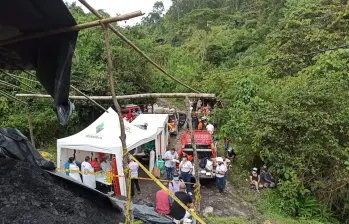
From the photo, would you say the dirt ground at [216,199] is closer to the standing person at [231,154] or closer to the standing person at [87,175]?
the standing person at [87,175]

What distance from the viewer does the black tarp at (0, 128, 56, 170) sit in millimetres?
5778

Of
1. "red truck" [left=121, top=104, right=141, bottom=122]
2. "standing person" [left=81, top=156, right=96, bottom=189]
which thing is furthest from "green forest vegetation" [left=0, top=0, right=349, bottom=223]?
"standing person" [left=81, top=156, right=96, bottom=189]

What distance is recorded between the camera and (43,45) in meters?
3.94

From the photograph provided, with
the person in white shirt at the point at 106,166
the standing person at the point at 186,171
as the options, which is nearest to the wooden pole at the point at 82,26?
the person in white shirt at the point at 106,166

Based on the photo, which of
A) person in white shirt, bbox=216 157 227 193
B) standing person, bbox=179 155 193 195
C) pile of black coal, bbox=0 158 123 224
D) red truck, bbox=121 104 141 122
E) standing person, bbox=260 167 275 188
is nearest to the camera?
pile of black coal, bbox=0 158 123 224

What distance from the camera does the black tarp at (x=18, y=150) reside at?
578 centimetres

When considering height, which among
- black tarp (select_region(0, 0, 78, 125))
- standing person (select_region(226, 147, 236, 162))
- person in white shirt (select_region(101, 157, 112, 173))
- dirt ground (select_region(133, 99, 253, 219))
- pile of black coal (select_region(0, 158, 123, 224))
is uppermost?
black tarp (select_region(0, 0, 78, 125))

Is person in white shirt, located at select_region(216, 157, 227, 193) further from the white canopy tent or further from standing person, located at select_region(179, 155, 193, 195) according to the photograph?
the white canopy tent

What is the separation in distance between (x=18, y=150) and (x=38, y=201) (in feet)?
5.22

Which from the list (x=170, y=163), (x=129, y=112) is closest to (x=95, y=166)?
(x=170, y=163)

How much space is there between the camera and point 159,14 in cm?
9100

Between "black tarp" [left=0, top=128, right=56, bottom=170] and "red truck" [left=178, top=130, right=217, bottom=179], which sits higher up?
"black tarp" [left=0, top=128, right=56, bottom=170]

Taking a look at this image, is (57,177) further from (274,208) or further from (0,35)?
(274,208)

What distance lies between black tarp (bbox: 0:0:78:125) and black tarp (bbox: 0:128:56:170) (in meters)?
1.63
